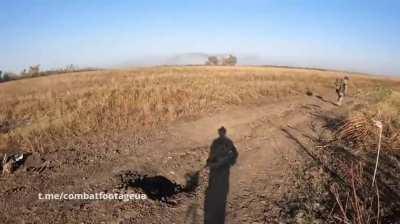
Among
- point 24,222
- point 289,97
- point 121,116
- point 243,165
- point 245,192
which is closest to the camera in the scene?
point 24,222

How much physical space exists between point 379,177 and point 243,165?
2927 mm

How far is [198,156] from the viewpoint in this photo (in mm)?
10289

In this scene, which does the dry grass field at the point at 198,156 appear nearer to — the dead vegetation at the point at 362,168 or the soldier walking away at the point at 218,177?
the dead vegetation at the point at 362,168

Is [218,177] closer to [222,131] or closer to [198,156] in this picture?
[198,156]

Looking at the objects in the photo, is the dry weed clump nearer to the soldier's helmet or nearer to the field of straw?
the soldier's helmet

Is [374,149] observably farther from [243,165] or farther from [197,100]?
[197,100]

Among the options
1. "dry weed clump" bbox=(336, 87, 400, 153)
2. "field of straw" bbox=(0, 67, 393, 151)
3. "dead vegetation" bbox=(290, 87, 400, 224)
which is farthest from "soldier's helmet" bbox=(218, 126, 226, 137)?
→ "dry weed clump" bbox=(336, 87, 400, 153)

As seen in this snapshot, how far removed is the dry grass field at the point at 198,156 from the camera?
6.98 metres

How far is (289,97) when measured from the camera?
22.1 meters

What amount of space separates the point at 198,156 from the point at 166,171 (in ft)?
4.57

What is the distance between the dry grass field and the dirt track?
0.02 meters

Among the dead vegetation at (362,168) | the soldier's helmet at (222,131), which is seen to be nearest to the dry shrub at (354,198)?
the dead vegetation at (362,168)

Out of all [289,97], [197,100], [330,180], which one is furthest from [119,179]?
[289,97]

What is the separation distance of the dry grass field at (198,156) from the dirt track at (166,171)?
2 cm
